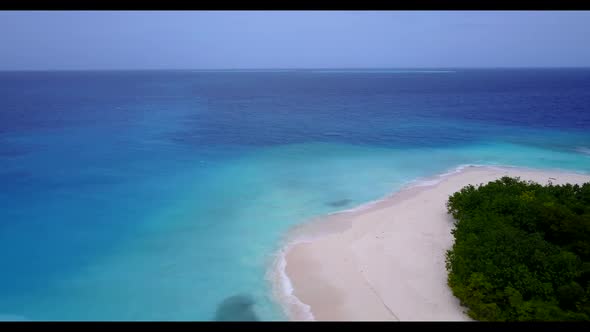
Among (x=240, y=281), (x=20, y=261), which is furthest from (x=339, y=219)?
(x=20, y=261)

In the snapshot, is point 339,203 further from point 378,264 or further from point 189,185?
point 189,185

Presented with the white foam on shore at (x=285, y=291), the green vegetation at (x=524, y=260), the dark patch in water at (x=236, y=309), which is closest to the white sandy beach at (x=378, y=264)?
the white foam on shore at (x=285, y=291)

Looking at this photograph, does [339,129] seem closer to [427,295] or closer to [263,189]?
[263,189]

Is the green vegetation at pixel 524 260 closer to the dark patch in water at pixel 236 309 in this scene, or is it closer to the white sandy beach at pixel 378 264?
the white sandy beach at pixel 378 264

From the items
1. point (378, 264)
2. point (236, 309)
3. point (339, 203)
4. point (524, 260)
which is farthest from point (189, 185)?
point (524, 260)

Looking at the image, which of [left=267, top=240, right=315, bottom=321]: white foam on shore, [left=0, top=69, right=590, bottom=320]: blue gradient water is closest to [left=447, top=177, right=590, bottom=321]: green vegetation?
[left=267, top=240, right=315, bottom=321]: white foam on shore
